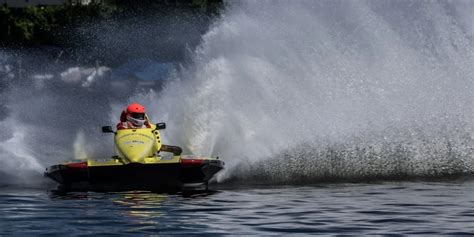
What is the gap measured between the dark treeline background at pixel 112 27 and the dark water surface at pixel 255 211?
47.1m

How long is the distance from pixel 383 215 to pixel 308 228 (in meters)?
1.63

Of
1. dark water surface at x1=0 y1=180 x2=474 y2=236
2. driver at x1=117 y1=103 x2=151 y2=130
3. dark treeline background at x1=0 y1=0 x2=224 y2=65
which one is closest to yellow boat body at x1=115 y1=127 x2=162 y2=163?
driver at x1=117 y1=103 x2=151 y2=130

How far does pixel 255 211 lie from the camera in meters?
20.2

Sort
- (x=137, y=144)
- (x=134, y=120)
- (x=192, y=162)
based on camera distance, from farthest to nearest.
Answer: (x=134, y=120) → (x=137, y=144) → (x=192, y=162)

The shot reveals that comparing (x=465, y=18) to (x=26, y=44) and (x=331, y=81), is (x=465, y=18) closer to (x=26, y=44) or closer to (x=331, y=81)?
(x=331, y=81)

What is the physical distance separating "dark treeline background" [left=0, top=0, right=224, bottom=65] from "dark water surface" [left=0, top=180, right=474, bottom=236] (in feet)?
154

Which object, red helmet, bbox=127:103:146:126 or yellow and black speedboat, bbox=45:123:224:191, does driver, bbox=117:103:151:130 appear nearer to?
red helmet, bbox=127:103:146:126

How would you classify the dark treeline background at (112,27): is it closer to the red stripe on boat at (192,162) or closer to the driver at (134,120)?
the driver at (134,120)

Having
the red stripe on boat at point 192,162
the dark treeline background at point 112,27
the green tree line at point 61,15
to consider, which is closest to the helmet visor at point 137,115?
the red stripe on boat at point 192,162

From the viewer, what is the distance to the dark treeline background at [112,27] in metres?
72.5

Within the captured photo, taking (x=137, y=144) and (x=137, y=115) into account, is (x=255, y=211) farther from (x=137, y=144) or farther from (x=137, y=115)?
(x=137, y=115)

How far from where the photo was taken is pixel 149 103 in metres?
30.2

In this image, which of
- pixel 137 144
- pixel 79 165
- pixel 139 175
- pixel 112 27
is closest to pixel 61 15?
pixel 112 27

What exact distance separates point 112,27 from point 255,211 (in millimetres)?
52907
